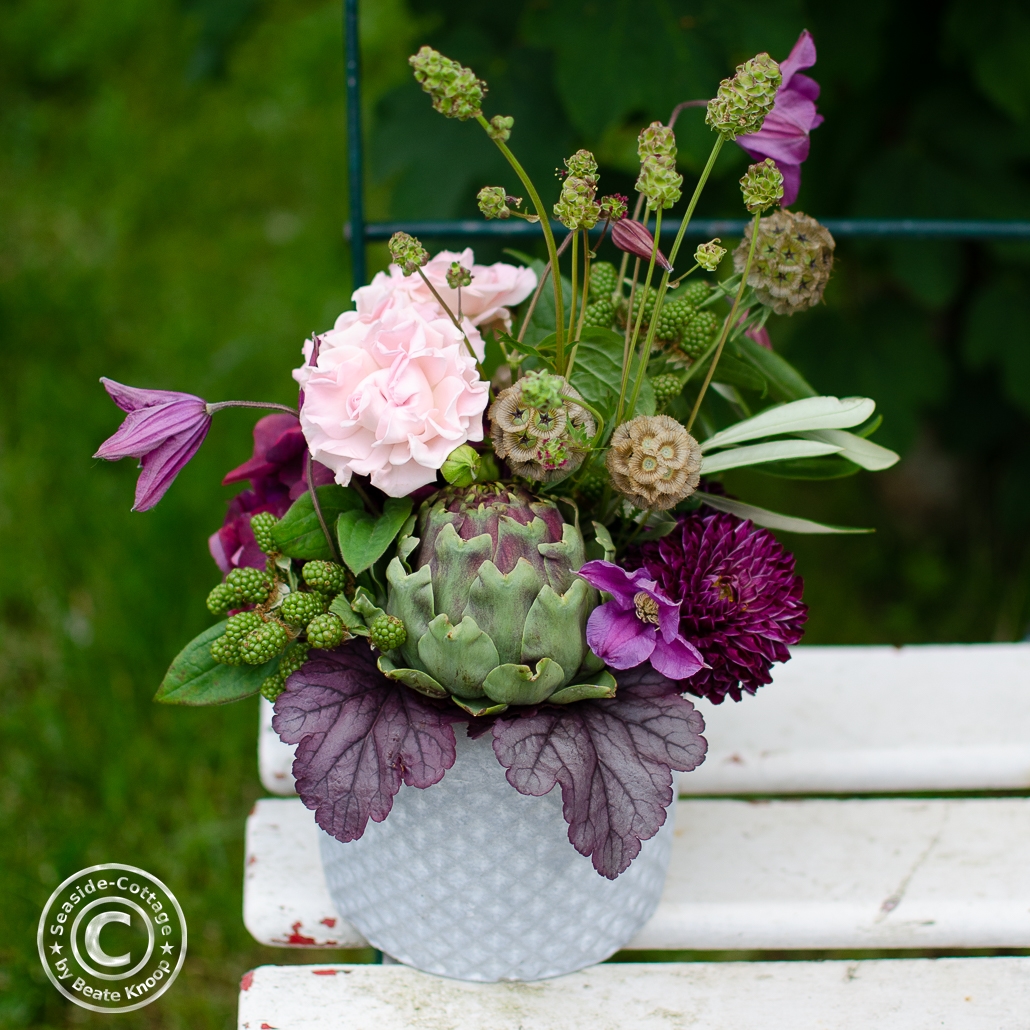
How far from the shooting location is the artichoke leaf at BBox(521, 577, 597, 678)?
2.15 ft

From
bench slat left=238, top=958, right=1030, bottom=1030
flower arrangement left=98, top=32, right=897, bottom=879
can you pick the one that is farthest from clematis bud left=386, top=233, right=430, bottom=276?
bench slat left=238, top=958, right=1030, bottom=1030

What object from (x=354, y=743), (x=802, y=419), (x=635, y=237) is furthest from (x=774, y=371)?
(x=354, y=743)

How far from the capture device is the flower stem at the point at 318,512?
70 centimetres

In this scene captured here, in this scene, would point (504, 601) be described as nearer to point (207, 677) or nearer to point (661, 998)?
point (207, 677)

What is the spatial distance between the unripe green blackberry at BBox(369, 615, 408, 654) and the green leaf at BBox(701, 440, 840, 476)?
9.0 inches

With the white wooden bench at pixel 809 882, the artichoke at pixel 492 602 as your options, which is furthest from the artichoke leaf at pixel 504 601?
the white wooden bench at pixel 809 882

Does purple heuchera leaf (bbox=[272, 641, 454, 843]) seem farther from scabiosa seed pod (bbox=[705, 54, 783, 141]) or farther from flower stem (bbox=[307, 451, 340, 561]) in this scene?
scabiosa seed pod (bbox=[705, 54, 783, 141])

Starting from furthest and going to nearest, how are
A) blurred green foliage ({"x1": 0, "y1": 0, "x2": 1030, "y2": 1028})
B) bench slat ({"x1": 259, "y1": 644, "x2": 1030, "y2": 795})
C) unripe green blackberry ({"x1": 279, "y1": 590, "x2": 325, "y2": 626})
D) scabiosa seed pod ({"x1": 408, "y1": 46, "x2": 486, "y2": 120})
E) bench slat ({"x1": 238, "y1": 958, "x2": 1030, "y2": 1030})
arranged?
1. blurred green foliage ({"x1": 0, "y1": 0, "x2": 1030, "y2": 1028})
2. bench slat ({"x1": 259, "y1": 644, "x2": 1030, "y2": 795})
3. bench slat ({"x1": 238, "y1": 958, "x2": 1030, "y2": 1030})
4. unripe green blackberry ({"x1": 279, "y1": 590, "x2": 325, "y2": 626})
5. scabiosa seed pod ({"x1": 408, "y1": 46, "x2": 486, "y2": 120})

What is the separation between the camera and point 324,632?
67cm

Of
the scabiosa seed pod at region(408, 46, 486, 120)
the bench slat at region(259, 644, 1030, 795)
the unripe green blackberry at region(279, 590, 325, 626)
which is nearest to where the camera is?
the scabiosa seed pod at region(408, 46, 486, 120)

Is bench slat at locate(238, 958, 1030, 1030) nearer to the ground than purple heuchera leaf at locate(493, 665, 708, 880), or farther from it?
nearer to the ground

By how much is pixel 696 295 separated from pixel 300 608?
0.34m

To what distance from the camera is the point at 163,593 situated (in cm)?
177

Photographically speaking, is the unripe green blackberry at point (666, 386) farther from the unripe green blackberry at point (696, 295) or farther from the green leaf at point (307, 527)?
the green leaf at point (307, 527)
